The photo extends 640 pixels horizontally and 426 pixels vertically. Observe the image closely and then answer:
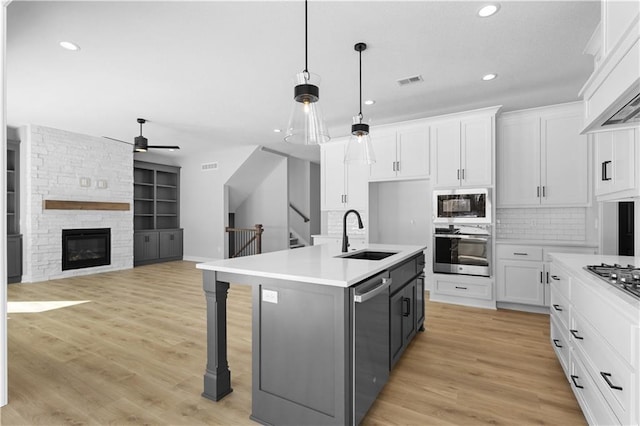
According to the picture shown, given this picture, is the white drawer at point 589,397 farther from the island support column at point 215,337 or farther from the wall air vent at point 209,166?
the wall air vent at point 209,166

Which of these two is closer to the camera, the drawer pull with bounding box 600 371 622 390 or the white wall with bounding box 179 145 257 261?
the drawer pull with bounding box 600 371 622 390

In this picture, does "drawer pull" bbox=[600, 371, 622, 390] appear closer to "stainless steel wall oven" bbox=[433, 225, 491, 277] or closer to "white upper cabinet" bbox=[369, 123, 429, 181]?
"stainless steel wall oven" bbox=[433, 225, 491, 277]

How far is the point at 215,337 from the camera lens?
220 centimetres

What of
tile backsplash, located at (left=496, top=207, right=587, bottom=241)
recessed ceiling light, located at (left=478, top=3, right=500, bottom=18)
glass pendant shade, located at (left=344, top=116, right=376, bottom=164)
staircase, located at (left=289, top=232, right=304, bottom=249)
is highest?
recessed ceiling light, located at (left=478, top=3, right=500, bottom=18)

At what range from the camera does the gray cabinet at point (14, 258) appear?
19.0ft

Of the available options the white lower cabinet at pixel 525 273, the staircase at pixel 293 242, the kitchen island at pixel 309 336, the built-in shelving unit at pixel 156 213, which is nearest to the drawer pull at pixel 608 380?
the kitchen island at pixel 309 336

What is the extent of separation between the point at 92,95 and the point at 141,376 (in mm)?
3716

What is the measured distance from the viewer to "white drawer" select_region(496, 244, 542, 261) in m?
4.20

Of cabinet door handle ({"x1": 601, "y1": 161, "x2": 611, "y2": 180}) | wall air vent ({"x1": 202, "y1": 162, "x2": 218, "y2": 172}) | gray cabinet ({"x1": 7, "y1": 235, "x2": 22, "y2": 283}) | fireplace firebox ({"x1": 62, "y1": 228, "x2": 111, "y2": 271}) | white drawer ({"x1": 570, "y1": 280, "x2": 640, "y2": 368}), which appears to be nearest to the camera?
white drawer ({"x1": 570, "y1": 280, "x2": 640, "y2": 368})

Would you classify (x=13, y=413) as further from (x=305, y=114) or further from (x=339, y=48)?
(x=339, y=48)

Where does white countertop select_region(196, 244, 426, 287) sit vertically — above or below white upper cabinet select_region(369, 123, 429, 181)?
below

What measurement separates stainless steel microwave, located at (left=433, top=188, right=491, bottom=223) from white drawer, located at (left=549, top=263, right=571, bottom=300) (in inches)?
65.8

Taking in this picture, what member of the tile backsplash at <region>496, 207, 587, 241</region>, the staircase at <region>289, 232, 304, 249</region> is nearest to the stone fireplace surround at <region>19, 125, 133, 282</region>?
the staircase at <region>289, 232, 304, 249</region>

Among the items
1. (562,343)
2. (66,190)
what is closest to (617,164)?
(562,343)
